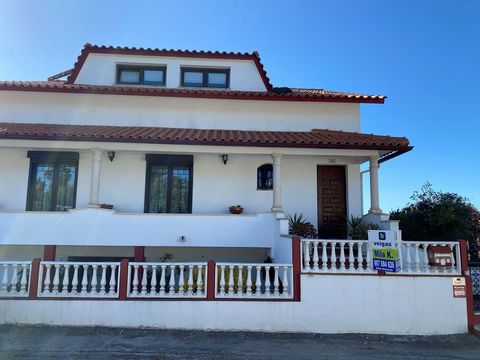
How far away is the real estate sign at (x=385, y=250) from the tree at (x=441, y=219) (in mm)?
4280

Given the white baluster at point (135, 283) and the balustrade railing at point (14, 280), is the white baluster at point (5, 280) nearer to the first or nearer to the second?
the balustrade railing at point (14, 280)

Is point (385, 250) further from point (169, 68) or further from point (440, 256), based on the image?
point (169, 68)

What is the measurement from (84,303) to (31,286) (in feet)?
3.54

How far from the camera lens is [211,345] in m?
5.55

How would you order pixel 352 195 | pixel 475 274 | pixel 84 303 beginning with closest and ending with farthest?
pixel 84 303 < pixel 475 274 < pixel 352 195

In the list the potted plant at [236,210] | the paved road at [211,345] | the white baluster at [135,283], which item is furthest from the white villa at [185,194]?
the potted plant at [236,210]

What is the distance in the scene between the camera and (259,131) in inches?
408

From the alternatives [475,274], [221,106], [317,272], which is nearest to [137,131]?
[221,106]

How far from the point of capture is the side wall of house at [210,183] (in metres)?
9.42

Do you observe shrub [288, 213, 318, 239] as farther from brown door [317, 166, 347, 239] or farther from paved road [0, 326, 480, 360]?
paved road [0, 326, 480, 360]

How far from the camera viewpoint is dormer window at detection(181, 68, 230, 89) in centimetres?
1145

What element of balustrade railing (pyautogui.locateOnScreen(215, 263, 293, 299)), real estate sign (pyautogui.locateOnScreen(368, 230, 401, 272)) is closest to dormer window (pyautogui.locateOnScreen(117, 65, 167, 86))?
balustrade railing (pyautogui.locateOnScreen(215, 263, 293, 299))

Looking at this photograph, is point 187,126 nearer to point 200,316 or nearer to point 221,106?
point 221,106

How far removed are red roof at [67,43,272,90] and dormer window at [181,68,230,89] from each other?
47 centimetres
